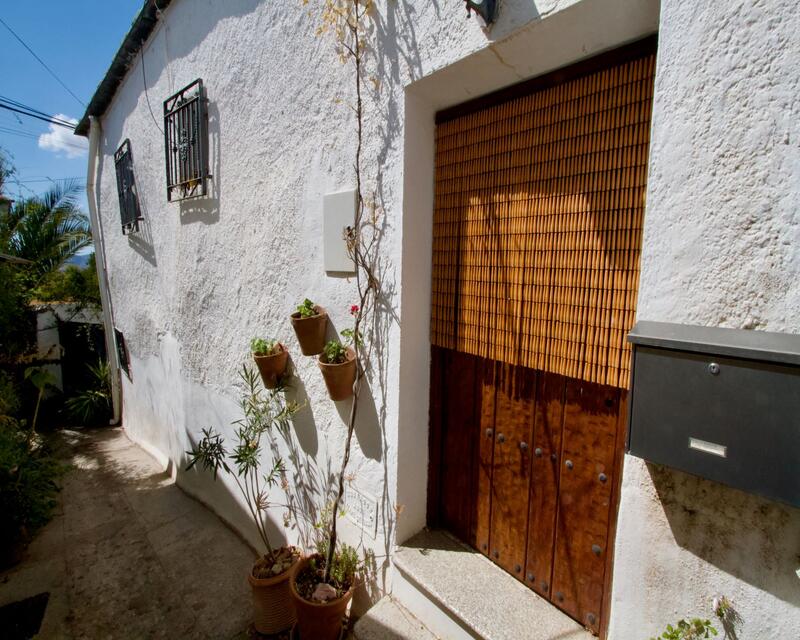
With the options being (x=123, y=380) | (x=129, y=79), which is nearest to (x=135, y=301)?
(x=123, y=380)

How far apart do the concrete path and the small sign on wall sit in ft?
10.5

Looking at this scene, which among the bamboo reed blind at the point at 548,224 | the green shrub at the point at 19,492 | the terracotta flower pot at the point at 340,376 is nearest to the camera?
the bamboo reed blind at the point at 548,224

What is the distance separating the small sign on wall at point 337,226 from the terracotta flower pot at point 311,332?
37 cm

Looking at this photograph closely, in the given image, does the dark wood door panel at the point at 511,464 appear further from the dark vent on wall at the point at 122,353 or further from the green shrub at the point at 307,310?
the dark vent on wall at the point at 122,353

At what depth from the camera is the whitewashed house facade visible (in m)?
1.21

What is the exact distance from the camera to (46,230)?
995 cm

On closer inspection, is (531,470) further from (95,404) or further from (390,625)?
(95,404)

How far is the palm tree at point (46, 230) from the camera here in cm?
970

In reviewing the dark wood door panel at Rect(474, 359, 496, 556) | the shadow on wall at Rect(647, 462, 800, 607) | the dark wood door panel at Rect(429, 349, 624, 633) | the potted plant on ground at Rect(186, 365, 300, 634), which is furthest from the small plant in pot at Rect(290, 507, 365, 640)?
the shadow on wall at Rect(647, 462, 800, 607)

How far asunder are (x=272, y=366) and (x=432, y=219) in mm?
1752

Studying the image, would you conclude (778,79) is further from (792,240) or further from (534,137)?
(534,137)

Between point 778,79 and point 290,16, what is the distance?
3.05 meters

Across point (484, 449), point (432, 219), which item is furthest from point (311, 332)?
point (484, 449)

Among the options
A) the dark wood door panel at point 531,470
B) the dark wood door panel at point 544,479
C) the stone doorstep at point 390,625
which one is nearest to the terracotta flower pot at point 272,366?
the dark wood door panel at point 531,470
